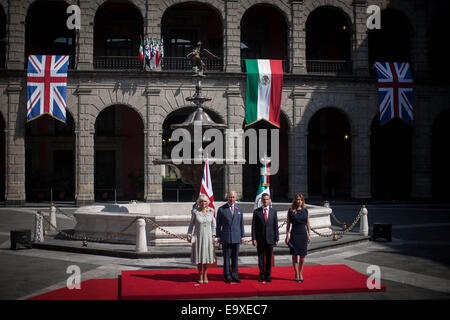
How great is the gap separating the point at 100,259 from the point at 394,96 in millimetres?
22126

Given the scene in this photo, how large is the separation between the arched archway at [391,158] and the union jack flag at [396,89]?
5592 millimetres

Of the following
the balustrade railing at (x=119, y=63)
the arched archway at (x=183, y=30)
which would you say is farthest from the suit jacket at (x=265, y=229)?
the arched archway at (x=183, y=30)

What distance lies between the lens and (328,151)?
35.0 meters

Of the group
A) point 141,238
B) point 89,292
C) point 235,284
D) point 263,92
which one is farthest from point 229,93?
point 89,292

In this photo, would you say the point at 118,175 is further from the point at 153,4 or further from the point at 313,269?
the point at 313,269

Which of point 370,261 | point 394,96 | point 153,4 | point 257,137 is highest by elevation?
point 153,4

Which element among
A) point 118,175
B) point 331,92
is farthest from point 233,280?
point 118,175

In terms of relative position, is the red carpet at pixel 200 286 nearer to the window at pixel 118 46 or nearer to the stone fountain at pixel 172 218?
the stone fountain at pixel 172 218

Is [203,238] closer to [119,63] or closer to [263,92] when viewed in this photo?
[263,92]

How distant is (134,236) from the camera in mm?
13352

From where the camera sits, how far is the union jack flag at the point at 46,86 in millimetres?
26125

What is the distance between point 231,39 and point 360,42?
8211 millimetres

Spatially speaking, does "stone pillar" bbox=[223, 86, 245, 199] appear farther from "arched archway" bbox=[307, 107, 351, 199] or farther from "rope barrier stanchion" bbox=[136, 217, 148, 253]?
"rope barrier stanchion" bbox=[136, 217, 148, 253]

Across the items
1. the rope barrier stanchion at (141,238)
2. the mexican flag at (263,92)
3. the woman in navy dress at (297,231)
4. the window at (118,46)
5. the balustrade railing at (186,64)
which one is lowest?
the rope barrier stanchion at (141,238)
